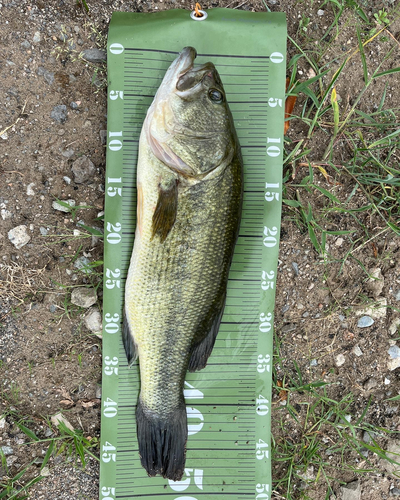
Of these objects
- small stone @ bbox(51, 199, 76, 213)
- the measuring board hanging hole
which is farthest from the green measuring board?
small stone @ bbox(51, 199, 76, 213)

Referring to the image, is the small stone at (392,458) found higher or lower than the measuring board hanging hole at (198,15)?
lower

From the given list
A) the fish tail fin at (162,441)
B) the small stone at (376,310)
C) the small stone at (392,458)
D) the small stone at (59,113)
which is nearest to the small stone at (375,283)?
the small stone at (376,310)

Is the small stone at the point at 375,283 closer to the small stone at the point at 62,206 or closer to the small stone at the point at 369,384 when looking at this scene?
the small stone at the point at 369,384

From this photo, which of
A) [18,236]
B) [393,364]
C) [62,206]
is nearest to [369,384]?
[393,364]

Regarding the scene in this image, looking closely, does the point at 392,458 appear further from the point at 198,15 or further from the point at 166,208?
the point at 198,15

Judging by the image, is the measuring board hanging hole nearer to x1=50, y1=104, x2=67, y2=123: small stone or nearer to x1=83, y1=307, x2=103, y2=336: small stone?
x1=50, y1=104, x2=67, y2=123: small stone

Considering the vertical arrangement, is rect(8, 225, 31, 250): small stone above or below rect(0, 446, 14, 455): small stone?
above
